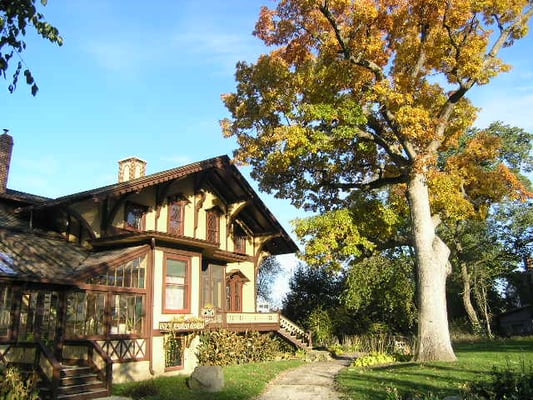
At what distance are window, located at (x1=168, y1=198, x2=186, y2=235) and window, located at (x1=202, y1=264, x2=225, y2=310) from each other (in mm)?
2396

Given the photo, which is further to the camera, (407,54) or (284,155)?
(407,54)

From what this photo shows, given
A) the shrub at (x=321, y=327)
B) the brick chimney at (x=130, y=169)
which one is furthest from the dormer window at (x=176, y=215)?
the shrub at (x=321, y=327)

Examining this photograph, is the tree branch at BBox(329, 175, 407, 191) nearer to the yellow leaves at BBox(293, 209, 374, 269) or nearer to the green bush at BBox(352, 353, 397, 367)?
the yellow leaves at BBox(293, 209, 374, 269)

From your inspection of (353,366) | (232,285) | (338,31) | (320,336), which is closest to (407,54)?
(338,31)

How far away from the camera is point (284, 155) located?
1869cm

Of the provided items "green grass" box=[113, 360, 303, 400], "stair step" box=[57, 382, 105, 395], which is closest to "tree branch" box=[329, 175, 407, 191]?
"green grass" box=[113, 360, 303, 400]

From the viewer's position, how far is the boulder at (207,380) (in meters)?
13.6

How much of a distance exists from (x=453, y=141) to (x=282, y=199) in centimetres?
809

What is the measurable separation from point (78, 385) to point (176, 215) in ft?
34.4

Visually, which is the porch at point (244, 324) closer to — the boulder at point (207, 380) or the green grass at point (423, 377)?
the boulder at point (207, 380)

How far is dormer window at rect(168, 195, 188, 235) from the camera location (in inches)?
882

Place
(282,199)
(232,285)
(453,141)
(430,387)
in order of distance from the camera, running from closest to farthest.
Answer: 1. (430,387)
2. (453,141)
3. (282,199)
4. (232,285)

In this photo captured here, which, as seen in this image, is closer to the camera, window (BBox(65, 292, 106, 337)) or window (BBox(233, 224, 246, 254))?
window (BBox(65, 292, 106, 337))

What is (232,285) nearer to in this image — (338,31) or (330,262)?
(330,262)
